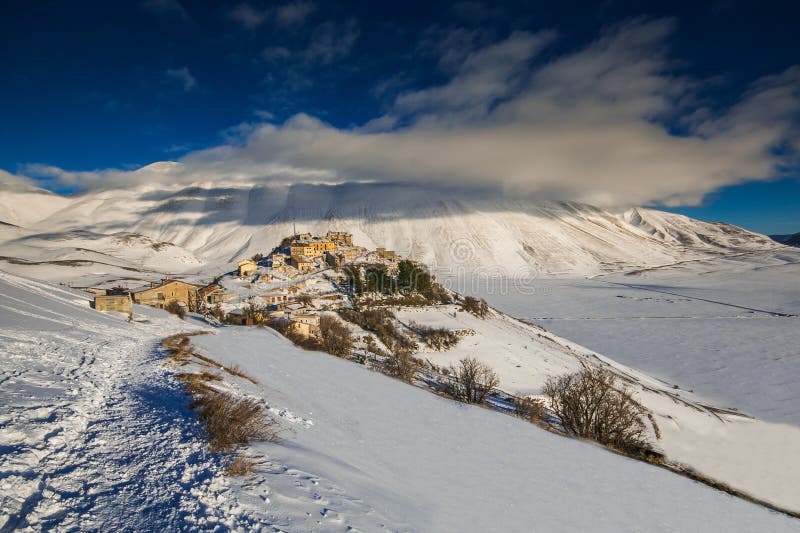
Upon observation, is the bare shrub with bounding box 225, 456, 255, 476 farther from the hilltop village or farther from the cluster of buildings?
the hilltop village

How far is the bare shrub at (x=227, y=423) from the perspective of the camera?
5.29 m

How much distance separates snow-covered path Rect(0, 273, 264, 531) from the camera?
12.0 feet

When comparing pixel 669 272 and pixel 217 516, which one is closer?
pixel 217 516

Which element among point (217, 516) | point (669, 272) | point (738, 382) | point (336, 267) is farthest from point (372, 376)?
point (669, 272)

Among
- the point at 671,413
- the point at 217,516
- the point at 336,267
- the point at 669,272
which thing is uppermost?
the point at 669,272

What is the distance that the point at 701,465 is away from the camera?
57.0ft

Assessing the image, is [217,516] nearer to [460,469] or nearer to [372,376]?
[460,469]

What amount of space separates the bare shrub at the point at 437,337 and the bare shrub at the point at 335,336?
716cm

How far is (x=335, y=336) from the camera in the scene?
29.4 m

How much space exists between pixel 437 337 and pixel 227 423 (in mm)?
30336

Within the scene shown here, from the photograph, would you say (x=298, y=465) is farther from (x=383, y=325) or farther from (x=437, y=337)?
(x=383, y=325)

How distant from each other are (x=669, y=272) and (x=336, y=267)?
132 meters

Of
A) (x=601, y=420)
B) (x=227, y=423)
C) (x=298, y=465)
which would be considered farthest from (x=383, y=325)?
(x=298, y=465)

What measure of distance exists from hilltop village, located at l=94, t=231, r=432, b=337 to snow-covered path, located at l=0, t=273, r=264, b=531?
15.9 meters
